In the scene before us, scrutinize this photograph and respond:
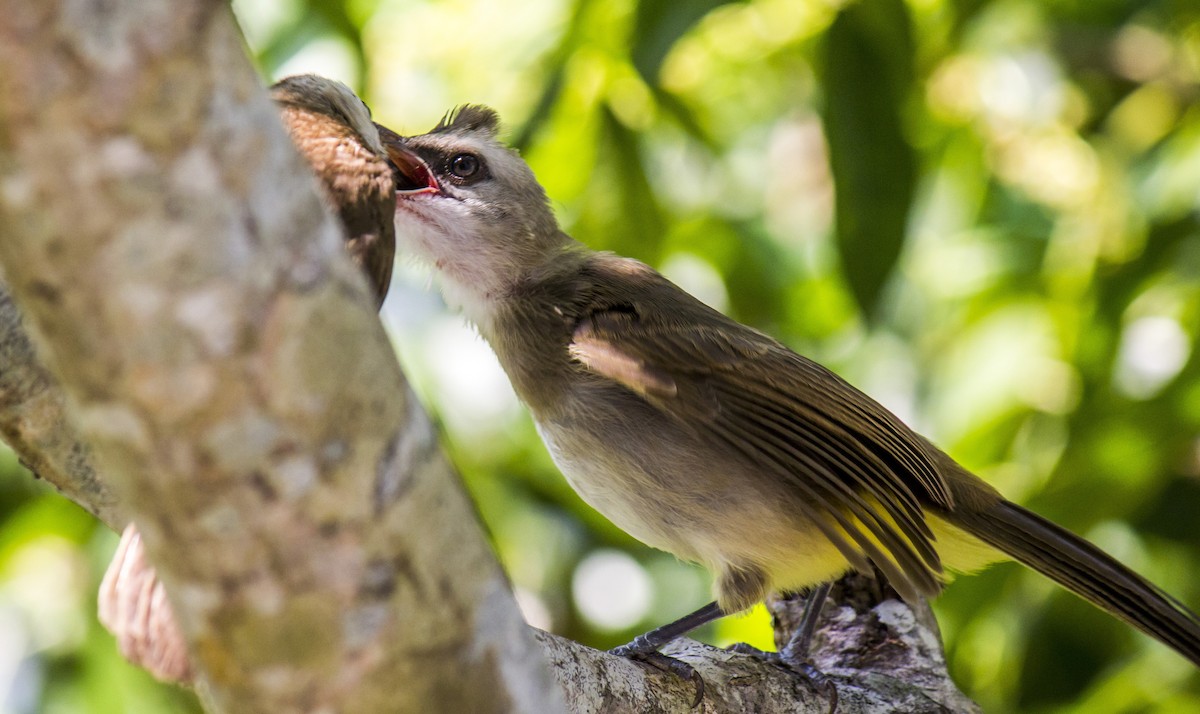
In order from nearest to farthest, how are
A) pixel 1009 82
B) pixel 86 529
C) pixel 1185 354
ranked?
pixel 1185 354, pixel 86 529, pixel 1009 82

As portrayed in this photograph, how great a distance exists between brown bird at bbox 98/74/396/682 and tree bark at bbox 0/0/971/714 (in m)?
0.48

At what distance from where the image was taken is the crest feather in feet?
10.1

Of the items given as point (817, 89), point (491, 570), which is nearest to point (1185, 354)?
point (817, 89)

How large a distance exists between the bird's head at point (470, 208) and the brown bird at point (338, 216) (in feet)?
3.26

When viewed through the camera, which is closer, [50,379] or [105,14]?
[105,14]

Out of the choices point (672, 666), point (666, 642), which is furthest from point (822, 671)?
point (672, 666)

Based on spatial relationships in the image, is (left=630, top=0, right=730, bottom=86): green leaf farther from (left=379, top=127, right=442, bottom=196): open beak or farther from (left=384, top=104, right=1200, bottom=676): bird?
(left=379, top=127, right=442, bottom=196): open beak

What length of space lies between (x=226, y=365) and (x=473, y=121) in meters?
2.15

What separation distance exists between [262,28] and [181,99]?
2.22m

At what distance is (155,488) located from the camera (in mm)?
1042

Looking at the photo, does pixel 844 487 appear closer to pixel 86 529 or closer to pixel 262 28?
pixel 262 28

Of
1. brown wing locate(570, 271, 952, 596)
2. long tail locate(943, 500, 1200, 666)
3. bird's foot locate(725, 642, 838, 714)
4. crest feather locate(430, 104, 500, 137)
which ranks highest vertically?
crest feather locate(430, 104, 500, 137)

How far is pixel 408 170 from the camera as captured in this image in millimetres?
3021

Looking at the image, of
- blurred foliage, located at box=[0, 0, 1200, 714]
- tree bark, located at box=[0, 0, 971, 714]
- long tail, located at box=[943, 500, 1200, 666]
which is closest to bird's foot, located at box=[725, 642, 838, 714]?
long tail, located at box=[943, 500, 1200, 666]
